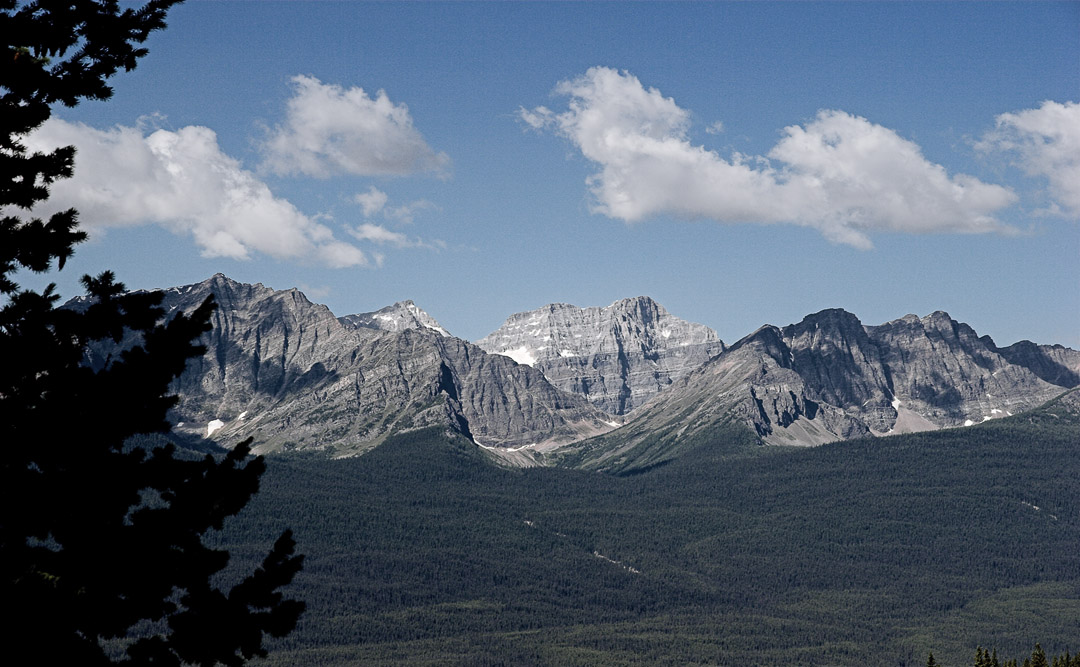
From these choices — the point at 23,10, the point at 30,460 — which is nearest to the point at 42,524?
the point at 30,460

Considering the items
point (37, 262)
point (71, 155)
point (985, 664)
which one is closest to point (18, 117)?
point (71, 155)

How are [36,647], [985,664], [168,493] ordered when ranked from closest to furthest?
[36,647] → [168,493] → [985,664]

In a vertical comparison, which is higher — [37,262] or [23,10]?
[23,10]

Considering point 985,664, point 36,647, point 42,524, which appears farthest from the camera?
point 985,664

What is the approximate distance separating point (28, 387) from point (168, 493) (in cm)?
344

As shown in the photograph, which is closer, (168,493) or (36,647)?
(36,647)

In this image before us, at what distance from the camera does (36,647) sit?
2445 cm

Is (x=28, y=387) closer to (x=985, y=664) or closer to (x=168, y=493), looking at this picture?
(x=168, y=493)

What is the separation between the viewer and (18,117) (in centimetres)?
2683

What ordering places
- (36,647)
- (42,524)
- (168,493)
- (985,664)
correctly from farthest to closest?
(985,664) < (168,493) < (42,524) < (36,647)

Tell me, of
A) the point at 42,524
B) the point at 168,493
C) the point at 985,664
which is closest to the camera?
the point at 42,524

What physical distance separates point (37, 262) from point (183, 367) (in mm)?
3765

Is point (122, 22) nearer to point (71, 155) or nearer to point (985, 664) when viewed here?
point (71, 155)

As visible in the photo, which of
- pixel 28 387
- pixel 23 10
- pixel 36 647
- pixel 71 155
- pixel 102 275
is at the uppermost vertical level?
pixel 23 10
